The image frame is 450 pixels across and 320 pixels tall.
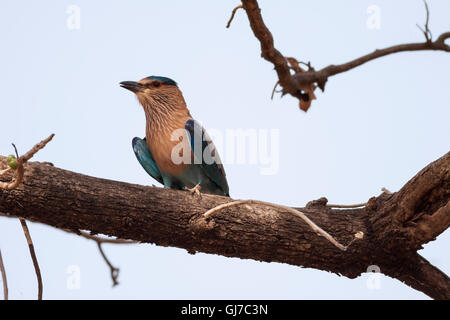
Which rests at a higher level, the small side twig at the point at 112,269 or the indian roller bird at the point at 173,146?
Result: the indian roller bird at the point at 173,146

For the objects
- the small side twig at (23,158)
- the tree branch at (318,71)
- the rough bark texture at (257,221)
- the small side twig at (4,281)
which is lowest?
the small side twig at (4,281)

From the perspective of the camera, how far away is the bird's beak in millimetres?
5008

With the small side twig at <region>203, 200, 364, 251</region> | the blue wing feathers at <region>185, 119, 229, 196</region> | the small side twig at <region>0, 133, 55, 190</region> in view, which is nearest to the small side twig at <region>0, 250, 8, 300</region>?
the small side twig at <region>0, 133, 55, 190</region>

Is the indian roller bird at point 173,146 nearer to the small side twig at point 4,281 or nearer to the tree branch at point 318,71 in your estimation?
the tree branch at point 318,71

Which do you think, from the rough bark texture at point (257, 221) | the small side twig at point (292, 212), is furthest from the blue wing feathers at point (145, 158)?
the small side twig at point (292, 212)

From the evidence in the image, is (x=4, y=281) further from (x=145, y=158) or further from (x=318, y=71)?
(x=318, y=71)

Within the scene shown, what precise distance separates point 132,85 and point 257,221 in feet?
6.35

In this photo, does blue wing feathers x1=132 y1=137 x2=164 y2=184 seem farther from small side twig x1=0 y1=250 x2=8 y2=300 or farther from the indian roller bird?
small side twig x1=0 y1=250 x2=8 y2=300

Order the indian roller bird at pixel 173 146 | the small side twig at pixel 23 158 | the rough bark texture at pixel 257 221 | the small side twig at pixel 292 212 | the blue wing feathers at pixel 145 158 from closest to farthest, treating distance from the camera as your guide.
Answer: the small side twig at pixel 23 158
the small side twig at pixel 292 212
the rough bark texture at pixel 257 221
the indian roller bird at pixel 173 146
the blue wing feathers at pixel 145 158

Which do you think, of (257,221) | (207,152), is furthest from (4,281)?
(207,152)

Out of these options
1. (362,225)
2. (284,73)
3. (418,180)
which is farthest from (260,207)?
(284,73)

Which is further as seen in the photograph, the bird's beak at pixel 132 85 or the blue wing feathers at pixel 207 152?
the bird's beak at pixel 132 85

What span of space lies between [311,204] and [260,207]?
0.39 metres

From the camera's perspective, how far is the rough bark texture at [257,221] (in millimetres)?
3373
